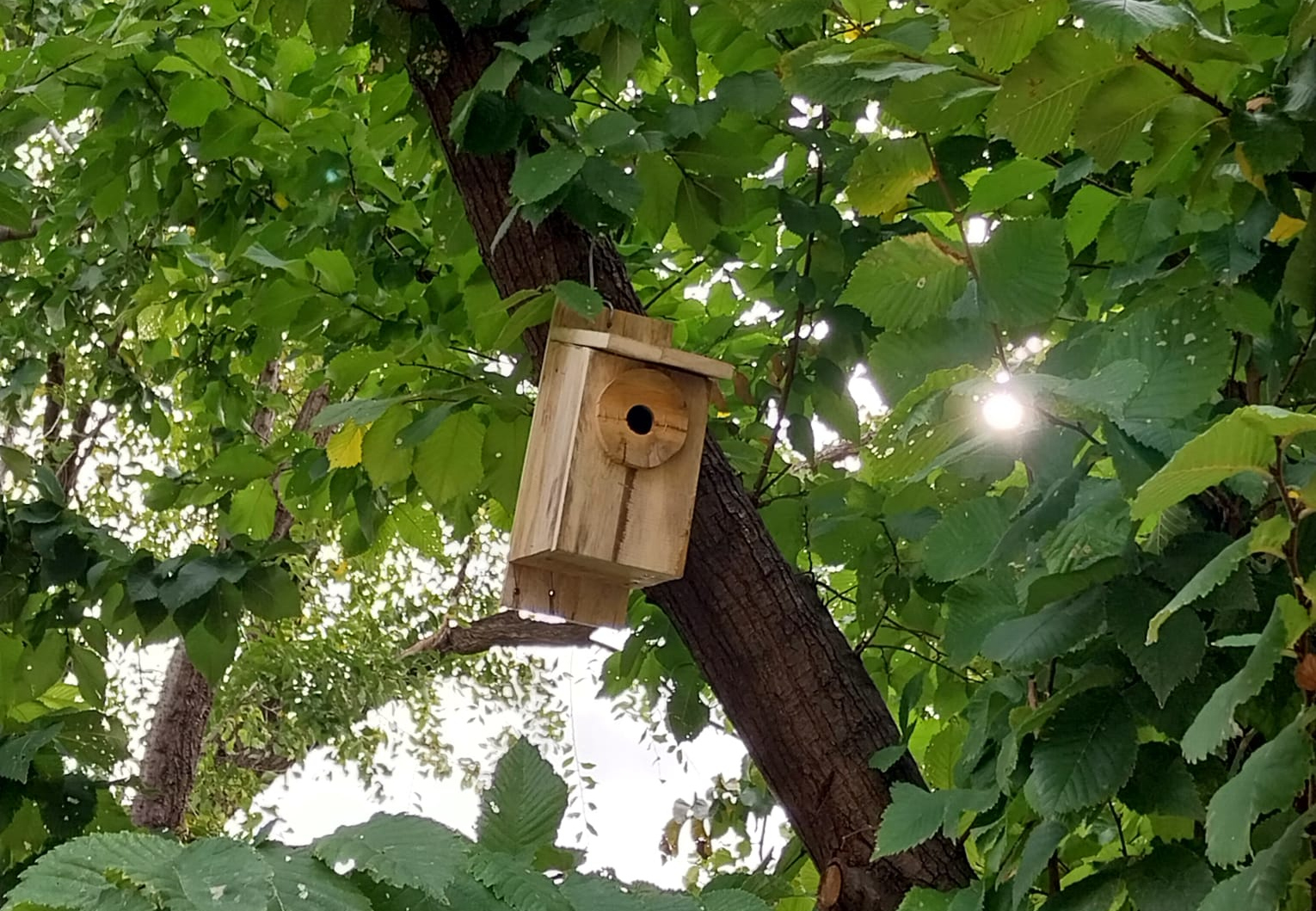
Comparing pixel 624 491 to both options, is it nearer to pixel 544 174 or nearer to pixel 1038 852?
pixel 544 174

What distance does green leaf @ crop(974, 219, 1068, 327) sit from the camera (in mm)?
597

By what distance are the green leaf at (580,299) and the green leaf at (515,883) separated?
15.7 inches

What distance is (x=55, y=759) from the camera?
964 mm

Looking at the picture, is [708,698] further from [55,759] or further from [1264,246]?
[1264,246]

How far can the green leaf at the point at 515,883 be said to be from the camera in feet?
1.69

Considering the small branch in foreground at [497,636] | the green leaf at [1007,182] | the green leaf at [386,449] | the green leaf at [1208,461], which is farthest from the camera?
the small branch in foreground at [497,636]

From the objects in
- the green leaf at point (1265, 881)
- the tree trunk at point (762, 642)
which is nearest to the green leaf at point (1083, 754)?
the green leaf at point (1265, 881)

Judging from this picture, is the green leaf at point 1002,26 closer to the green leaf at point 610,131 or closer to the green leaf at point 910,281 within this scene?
the green leaf at point 910,281

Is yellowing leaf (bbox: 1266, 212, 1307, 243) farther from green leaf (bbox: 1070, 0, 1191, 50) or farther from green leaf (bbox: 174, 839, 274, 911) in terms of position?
green leaf (bbox: 174, 839, 274, 911)

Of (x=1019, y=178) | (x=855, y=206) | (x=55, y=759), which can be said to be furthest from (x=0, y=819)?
(x=1019, y=178)

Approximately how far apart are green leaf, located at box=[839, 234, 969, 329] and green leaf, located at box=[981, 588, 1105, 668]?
0.56 feet

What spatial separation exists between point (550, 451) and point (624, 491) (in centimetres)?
7

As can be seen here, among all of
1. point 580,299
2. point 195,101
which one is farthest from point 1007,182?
point 195,101

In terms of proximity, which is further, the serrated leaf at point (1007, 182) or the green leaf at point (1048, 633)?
the serrated leaf at point (1007, 182)
